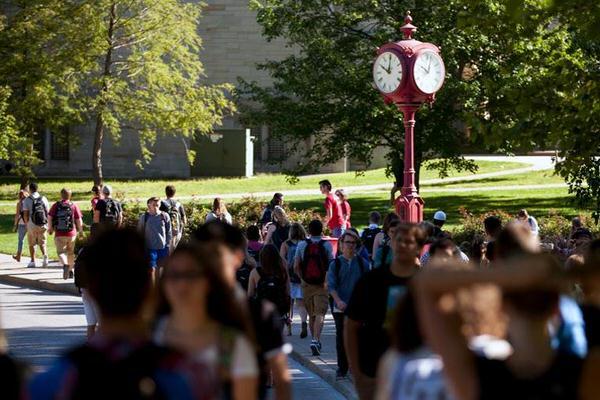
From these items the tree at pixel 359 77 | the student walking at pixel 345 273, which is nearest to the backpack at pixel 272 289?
the student walking at pixel 345 273

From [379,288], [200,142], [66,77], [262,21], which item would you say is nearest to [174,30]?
[66,77]

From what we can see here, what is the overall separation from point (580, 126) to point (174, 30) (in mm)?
29095

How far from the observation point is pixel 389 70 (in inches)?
703

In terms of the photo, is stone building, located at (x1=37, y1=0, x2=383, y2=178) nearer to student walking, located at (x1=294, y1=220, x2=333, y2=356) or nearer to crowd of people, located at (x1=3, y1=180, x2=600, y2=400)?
student walking, located at (x1=294, y1=220, x2=333, y2=356)

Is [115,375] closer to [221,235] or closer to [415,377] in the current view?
[415,377]

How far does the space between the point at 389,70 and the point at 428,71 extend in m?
0.53

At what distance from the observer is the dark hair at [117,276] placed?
4535 mm

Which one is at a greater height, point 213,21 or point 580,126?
point 213,21

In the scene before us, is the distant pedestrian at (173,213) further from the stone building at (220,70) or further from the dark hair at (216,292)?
the stone building at (220,70)

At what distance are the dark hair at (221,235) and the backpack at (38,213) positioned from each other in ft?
60.3

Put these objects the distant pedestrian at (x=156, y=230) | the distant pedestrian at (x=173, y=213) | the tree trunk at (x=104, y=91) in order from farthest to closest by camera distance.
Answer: the tree trunk at (x=104, y=91) < the distant pedestrian at (x=173, y=213) < the distant pedestrian at (x=156, y=230)

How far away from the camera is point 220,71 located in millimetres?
55406

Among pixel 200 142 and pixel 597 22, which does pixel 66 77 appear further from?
pixel 597 22

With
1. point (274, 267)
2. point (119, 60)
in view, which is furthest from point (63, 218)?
point (119, 60)
